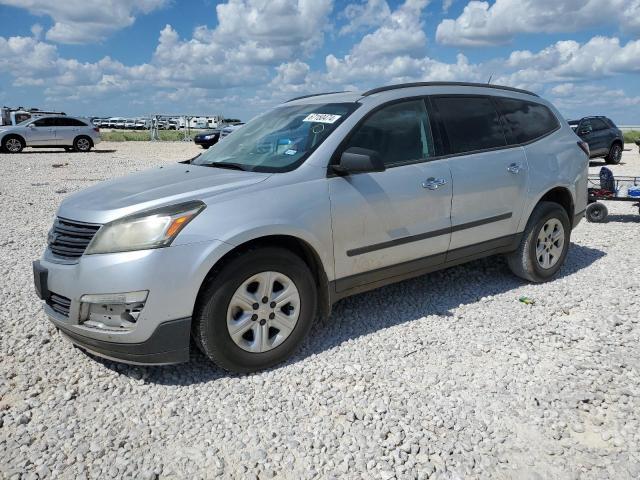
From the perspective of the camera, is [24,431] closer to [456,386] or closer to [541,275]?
[456,386]

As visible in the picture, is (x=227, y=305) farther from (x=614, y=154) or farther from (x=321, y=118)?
(x=614, y=154)

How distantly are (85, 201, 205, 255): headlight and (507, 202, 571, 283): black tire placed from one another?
3.26m

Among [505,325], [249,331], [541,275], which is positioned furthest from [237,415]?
[541,275]

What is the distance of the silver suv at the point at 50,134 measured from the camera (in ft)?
75.3

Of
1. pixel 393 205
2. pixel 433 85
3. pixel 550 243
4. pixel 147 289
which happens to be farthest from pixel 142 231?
pixel 550 243

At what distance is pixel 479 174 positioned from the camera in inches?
179

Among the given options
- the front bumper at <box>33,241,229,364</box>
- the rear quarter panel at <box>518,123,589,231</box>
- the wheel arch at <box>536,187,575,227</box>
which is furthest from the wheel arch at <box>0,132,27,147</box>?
the wheel arch at <box>536,187,575,227</box>

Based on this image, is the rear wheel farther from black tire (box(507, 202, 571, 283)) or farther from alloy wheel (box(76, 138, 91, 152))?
black tire (box(507, 202, 571, 283))

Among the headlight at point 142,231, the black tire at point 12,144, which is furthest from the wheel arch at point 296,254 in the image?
the black tire at point 12,144

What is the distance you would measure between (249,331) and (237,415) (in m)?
0.58

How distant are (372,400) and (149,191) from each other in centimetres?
193

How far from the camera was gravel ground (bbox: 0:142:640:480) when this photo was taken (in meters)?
2.70

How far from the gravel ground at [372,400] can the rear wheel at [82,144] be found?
70.3 feet

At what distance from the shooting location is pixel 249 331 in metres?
3.53
